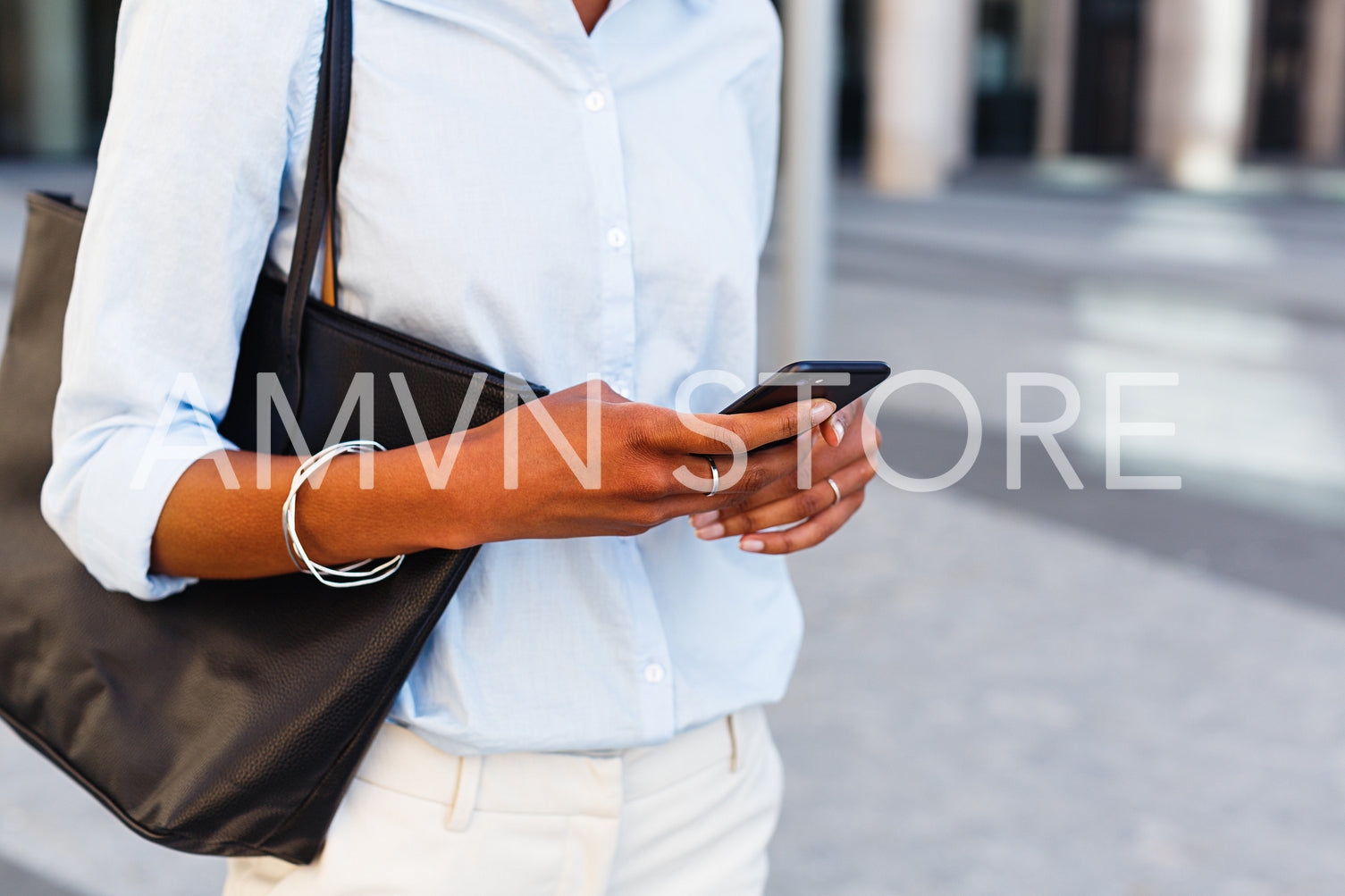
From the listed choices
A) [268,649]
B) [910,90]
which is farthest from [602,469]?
[910,90]

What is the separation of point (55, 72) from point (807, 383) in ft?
87.4

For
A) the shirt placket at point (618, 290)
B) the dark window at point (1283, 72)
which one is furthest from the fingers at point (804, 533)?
the dark window at point (1283, 72)

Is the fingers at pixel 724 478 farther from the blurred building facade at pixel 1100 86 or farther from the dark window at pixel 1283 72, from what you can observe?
the dark window at pixel 1283 72

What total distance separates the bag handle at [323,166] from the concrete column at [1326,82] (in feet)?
96.7

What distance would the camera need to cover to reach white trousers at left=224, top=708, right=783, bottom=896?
1.10 metres

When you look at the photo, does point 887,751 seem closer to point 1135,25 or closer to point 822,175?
point 822,175

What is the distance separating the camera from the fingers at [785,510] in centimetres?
115

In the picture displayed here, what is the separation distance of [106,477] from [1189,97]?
23257 millimetres

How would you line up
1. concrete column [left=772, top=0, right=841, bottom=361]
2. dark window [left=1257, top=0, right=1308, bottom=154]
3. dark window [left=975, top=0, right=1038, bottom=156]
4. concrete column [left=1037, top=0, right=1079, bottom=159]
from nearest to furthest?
concrete column [left=772, top=0, right=841, bottom=361]
concrete column [left=1037, top=0, right=1079, bottom=159]
dark window [left=1257, top=0, right=1308, bottom=154]
dark window [left=975, top=0, right=1038, bottom=156]

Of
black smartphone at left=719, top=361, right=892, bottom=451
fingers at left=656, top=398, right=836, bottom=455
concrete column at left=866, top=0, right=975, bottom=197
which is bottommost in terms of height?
fingers at left=656, top=398, right=836, bottom=455

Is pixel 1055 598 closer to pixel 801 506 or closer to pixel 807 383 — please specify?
pixel 801 506

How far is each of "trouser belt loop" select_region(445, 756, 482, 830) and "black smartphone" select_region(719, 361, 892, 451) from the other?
0.38 metres

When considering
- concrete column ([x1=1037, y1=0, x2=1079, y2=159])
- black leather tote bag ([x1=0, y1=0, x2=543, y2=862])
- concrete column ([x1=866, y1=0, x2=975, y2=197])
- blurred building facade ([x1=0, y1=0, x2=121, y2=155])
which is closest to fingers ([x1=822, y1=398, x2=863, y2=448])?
black leather tote bag ([x1=0, y1=0, x2=543, y2=862])

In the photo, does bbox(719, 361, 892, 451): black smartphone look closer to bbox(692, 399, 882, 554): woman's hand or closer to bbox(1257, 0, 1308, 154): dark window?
bbox(692, 399, 882, 554): woman's hand
